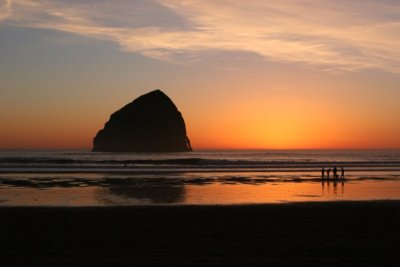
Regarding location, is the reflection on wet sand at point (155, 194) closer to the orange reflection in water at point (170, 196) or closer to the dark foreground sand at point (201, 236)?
the orange reflection in water at point (170, 196)

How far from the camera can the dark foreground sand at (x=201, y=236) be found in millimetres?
11344

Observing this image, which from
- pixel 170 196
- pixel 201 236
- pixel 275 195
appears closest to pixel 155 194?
pixel 170 196

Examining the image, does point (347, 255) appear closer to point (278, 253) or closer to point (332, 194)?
point (278, 253)

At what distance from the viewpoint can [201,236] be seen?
14562mm

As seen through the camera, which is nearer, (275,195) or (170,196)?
(170,196)

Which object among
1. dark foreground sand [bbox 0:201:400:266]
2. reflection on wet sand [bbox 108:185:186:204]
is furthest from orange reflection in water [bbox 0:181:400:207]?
dark foreground sand [bbox 0:201:400:266]

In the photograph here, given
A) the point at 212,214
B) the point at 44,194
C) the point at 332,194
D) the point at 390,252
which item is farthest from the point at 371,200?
the point at 44,194

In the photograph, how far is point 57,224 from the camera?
1714cm

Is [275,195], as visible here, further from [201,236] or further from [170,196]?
[201,236]

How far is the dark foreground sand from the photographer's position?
1134 centimetres

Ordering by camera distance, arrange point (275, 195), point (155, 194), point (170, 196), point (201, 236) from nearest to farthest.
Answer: point (201, 236) → point (170, 196) → point (275, 195) → point (155, 194)

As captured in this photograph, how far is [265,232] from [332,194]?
52.6ft

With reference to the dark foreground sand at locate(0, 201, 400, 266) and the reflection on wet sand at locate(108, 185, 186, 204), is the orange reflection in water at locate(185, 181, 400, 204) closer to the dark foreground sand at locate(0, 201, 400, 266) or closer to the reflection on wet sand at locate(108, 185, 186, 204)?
the reflection on wet sand at locate(108, 185, 186, 204)

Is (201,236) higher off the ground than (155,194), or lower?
higher
